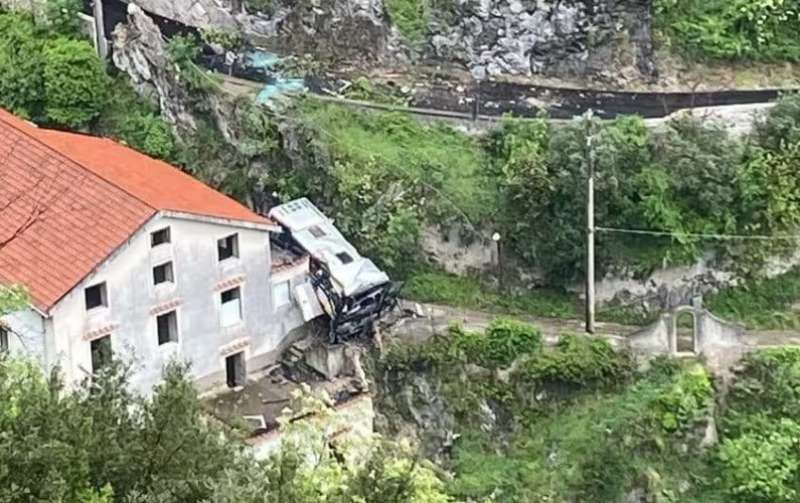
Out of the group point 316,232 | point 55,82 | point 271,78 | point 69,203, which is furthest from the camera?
point 55,82

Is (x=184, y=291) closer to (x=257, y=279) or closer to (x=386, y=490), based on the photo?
(x=257, y=279)

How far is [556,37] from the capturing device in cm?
3534

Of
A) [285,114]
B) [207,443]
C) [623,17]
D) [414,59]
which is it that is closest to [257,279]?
[285,114]

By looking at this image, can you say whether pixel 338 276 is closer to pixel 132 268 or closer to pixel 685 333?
pixel 132 268

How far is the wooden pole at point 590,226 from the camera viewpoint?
31.3 meters

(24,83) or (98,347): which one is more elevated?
(24,83)

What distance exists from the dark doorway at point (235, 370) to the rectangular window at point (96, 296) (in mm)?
3166

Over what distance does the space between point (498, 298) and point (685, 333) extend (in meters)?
3.74

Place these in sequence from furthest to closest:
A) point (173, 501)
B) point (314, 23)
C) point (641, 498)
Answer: point (314, 23) < point (641, 498) < point (173, 501)

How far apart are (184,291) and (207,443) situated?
10.9 metres

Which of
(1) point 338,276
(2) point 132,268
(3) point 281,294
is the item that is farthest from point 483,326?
(2) point 132,268

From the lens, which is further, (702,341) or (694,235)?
(694,235)

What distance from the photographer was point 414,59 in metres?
36.2

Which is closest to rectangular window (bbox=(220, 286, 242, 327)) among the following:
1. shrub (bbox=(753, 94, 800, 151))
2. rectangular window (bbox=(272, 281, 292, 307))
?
rectangular window (bbox=(272, 281, 292, 307))
